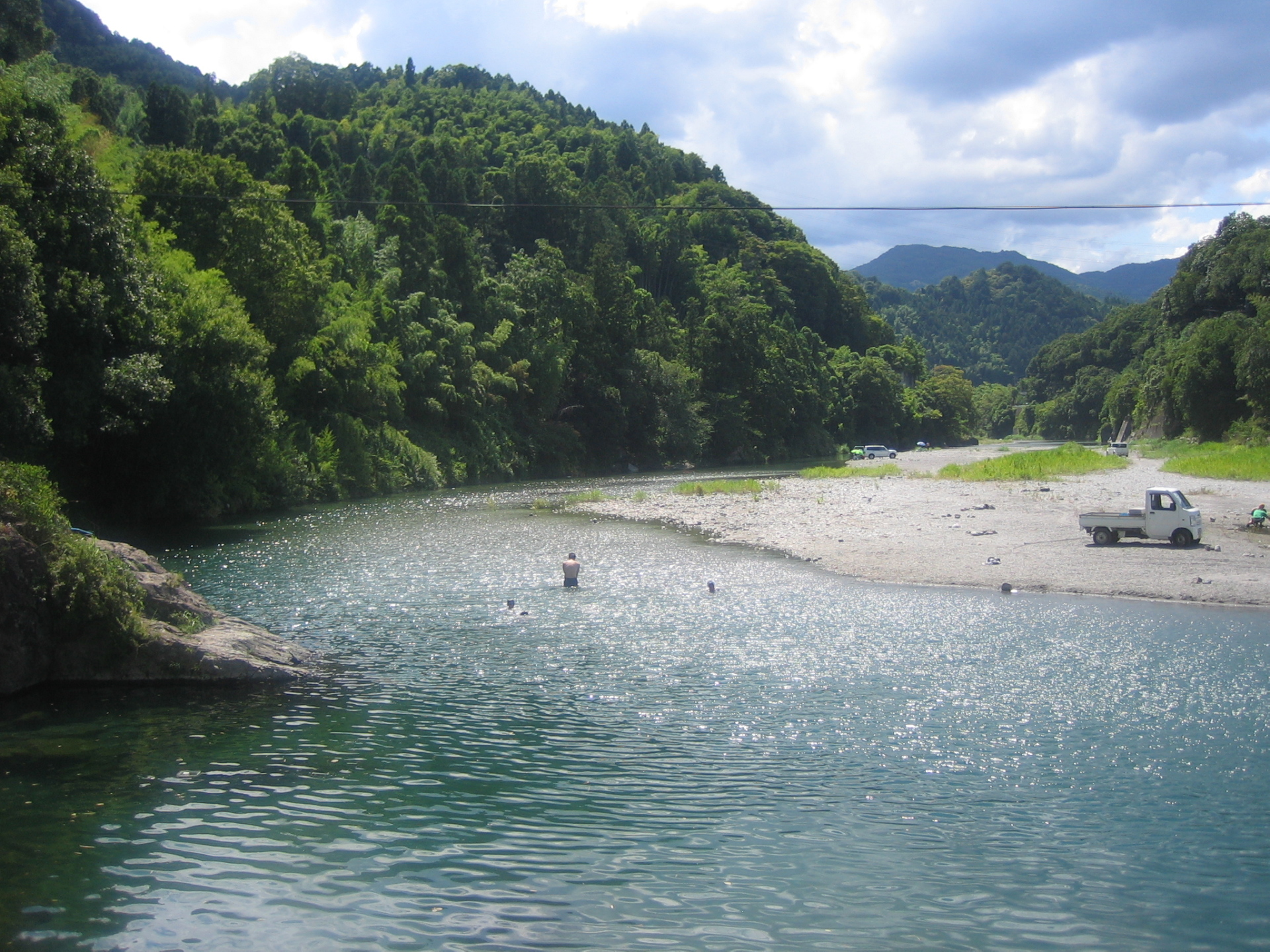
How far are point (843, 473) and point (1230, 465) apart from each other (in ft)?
80.1

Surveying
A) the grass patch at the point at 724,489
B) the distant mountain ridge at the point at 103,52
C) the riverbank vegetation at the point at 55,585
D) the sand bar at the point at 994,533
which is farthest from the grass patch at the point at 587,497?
the distant mountain ridge at the point at 103,52

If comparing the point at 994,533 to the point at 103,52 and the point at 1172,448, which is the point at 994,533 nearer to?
the point at 1172,448

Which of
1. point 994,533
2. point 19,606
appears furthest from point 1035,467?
point 19,606

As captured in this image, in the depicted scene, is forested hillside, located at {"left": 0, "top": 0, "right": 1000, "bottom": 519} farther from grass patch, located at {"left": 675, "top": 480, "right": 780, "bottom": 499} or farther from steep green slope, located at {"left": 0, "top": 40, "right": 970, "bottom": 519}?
grass patch, located at {"left": 675, "top": 480, "right": 780, "bottom": 499}

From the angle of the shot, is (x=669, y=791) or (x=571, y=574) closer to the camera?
(x=669, y=791)

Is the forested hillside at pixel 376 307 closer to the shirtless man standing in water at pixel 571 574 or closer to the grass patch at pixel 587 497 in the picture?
the grass patch at pixel 587 497

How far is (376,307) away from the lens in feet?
207

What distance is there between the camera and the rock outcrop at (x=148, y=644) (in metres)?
14.8

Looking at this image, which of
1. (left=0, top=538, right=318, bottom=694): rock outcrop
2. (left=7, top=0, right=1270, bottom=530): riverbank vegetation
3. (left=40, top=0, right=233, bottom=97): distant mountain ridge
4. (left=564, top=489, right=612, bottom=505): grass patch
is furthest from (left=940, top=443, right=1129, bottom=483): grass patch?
(left=40, top=0, right=233, bottom=97): distant mountain ridge

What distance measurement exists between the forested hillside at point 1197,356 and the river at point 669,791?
7126 cm

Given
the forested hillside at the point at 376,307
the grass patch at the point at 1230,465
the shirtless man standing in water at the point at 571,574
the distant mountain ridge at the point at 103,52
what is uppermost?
the distant mountain ridge at the point at 103,52

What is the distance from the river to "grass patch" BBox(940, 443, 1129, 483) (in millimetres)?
38509

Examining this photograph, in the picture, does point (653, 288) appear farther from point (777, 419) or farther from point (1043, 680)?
point (1043, 680)

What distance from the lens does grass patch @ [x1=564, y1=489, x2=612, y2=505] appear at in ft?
166
